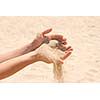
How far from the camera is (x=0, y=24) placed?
2055mm

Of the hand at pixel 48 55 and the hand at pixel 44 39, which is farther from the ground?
the hand at pixel 44 39

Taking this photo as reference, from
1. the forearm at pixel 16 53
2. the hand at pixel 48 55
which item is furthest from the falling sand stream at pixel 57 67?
the forearm at pixel 16 53

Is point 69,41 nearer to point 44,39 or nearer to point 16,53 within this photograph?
point 44,39

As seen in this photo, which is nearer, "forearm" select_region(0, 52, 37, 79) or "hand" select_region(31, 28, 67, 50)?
"forearm" select_region(0, 52, 37, 79)

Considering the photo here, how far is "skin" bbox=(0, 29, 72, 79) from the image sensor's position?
1.74 m

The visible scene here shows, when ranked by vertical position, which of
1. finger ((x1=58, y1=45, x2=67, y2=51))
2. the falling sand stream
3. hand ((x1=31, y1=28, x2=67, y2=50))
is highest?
hand ((x1=31, y1=28, x2=67, y2=50))

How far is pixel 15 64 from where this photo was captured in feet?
5.72

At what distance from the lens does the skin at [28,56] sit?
→ 174cm

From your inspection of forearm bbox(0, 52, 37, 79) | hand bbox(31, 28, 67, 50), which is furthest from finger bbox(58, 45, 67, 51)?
forearm bbox(0, 52, 37, 79)

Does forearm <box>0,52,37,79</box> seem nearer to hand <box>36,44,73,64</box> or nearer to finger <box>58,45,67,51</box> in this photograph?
hand <box>36,44,73,64</box>

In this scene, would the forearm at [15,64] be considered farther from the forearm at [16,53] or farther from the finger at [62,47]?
the finger at [62,47]
